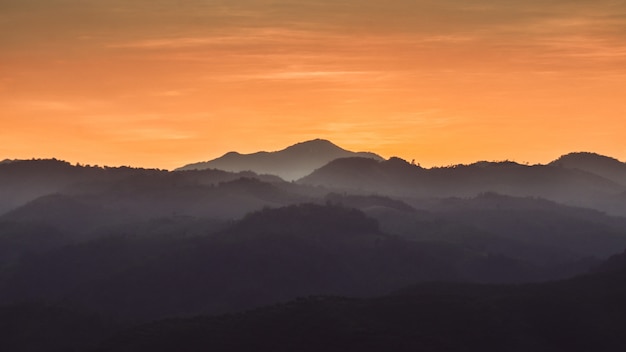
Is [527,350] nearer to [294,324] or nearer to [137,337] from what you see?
[294,324]

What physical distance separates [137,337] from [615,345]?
91.0m

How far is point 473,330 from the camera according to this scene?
645 feet

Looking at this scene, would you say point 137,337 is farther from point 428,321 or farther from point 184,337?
point 428,321

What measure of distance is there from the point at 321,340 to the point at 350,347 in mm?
7131

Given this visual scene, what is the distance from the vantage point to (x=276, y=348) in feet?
607

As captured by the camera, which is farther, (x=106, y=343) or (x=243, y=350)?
(x=106, y=343)

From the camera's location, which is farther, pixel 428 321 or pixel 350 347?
pixel 428 321

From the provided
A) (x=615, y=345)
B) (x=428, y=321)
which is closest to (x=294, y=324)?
(x=428, y=321)

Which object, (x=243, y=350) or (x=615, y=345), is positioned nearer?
(x=243, y=350)

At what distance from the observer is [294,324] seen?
648ft

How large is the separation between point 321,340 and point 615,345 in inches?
2236

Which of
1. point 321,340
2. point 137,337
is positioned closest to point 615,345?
point 321,340

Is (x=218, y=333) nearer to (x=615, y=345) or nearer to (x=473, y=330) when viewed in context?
(x=473, y=330)

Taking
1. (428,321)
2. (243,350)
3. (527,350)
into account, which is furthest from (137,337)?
(527,350)
